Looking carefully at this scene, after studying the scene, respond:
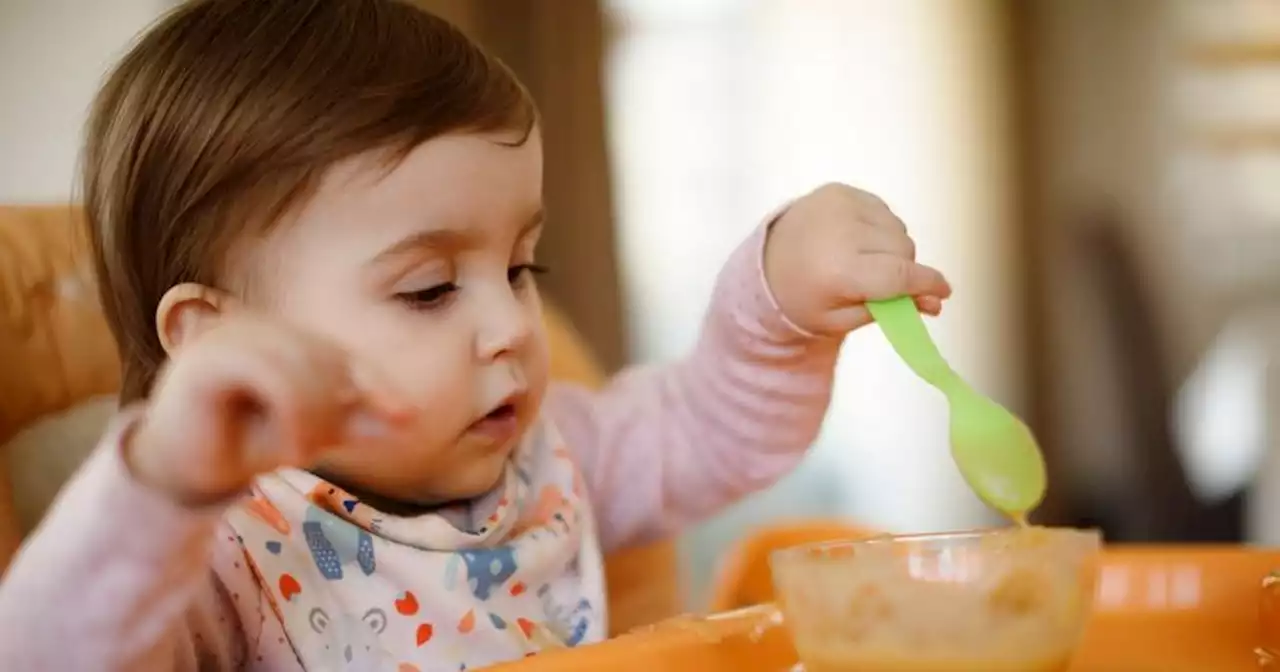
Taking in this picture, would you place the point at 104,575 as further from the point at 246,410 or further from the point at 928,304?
the point at 928,304

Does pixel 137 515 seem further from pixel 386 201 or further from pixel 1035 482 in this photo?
pixel 1035 482

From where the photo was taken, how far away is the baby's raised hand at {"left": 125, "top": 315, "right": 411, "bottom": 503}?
462 mm

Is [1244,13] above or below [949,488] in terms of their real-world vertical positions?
above

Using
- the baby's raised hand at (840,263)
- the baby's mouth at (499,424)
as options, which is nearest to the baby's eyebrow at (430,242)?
the baby's mouth at (499,424)

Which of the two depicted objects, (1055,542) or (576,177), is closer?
(1055,542)

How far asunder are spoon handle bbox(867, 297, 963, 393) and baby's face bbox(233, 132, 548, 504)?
0.21m

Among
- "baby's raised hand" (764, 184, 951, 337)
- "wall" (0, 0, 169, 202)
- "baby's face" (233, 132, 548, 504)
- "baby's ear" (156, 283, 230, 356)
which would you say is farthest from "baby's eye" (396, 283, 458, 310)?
"wall" (0, 0, 169, 202)

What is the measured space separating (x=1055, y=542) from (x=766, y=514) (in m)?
2.20

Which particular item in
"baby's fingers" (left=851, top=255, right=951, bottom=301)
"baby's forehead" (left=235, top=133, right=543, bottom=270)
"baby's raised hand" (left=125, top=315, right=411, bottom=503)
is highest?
"baby's forehead" (left=235, top=133, right=543, bottom=270)

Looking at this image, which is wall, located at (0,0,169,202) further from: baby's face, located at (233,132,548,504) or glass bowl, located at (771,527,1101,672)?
glass bowl, located at (771,527,1101,672)

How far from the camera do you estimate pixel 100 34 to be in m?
1.54

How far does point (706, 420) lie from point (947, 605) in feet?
1.50

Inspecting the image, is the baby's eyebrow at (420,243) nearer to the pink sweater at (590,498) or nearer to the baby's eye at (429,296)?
the baby's eye at (429,296)

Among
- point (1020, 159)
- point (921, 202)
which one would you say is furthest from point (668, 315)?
point (1020, 159)
